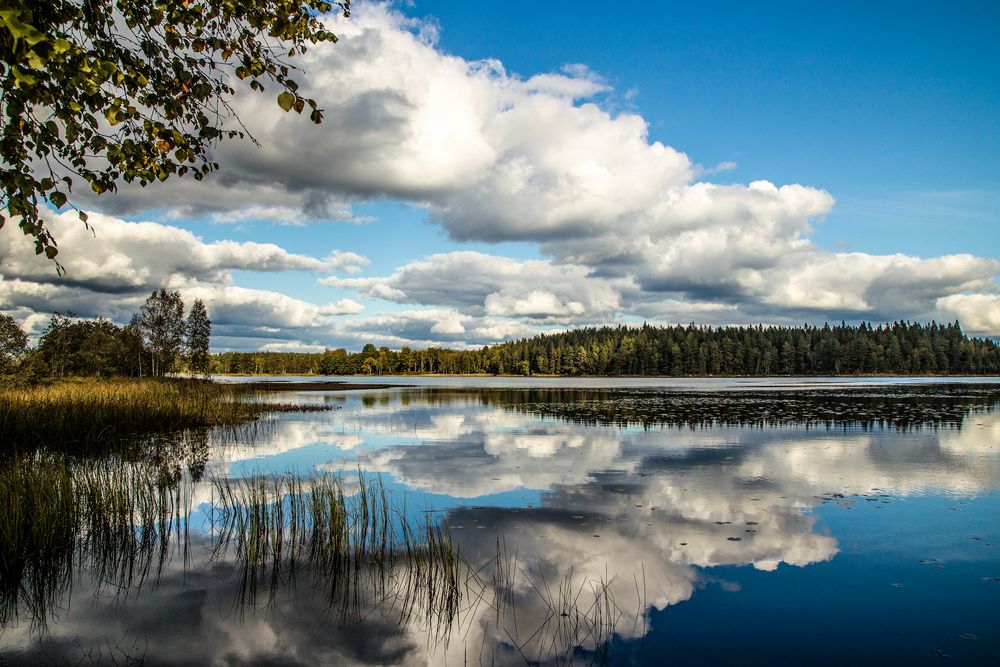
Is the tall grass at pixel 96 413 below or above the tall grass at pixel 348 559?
above

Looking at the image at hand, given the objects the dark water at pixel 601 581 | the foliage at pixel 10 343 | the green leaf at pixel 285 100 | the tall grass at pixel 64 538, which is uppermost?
the green leaf at pixel 285 100

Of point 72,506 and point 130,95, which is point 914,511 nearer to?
point 130,95

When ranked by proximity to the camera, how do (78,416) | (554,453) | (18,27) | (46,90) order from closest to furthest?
(18,27) → (46,90) → (554,453) → (78,416)

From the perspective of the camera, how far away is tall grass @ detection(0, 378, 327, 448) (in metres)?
21.2

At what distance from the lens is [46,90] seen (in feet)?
19.0

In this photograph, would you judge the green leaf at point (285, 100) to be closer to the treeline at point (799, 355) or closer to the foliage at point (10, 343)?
the foliage at point (10, 343)

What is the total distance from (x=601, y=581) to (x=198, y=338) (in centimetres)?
9932

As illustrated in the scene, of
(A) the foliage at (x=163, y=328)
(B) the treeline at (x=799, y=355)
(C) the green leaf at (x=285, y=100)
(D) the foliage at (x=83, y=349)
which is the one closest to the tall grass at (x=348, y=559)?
(C) the green leaf at (x=285, y=100)

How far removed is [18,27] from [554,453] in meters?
20.4

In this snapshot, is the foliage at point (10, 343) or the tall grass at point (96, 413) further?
the foliage at point (10, 343)

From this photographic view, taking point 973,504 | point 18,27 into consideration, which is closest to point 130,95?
point 18,27

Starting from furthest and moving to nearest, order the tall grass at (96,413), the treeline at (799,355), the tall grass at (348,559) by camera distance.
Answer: the treeline at (799,355)
the tall grass at (96,413)
the tall grass at (348,559)

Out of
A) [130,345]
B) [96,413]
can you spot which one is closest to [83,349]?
[130,345]

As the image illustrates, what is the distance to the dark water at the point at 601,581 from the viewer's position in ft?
23.6
